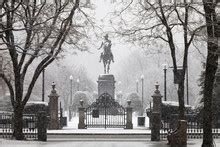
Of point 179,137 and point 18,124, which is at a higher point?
point 18,124

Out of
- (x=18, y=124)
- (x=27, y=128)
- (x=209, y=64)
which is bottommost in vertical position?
(x=27, y=128)

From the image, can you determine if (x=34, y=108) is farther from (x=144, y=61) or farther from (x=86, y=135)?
(x=144, y=61)

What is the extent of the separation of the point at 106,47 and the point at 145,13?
2970cm

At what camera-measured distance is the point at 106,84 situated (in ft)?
164

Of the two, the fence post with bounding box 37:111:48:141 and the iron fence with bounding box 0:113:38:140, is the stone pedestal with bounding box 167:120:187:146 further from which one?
the iron fence with bounding box 0:113:38:140

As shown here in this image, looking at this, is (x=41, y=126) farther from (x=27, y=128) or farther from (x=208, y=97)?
(x=208, y=97)

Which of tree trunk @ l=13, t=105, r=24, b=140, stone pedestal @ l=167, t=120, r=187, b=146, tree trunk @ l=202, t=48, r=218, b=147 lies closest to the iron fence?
tree trunk @ l=13, t=105, r=24, b=140

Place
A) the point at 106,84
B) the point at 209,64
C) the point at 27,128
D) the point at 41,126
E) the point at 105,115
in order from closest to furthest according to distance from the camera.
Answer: the point at 209,64 < the point at 41,126 < the point at 27,128 < the point at 105,115 < the point at 106,84

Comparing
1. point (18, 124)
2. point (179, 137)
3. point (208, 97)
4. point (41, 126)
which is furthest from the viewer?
point (41, 126)

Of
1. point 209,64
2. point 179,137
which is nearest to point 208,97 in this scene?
point 209,64

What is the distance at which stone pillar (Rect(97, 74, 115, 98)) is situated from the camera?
4959 centimetres

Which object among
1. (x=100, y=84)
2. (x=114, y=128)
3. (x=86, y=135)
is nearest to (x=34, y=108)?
(x=114, y=128)

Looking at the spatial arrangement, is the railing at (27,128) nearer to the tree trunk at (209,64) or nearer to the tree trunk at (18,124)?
the tree trunk at (18,124)

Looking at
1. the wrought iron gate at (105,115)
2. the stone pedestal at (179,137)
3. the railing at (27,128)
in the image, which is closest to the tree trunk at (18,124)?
the railing at (27,128)
